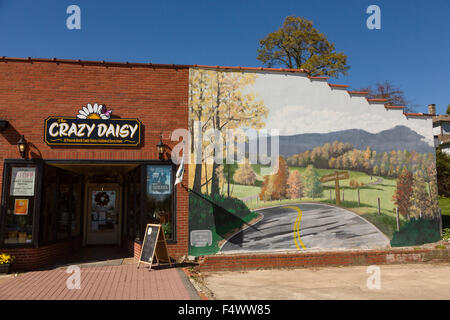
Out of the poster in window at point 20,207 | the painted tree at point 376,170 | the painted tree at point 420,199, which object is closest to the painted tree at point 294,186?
the painted tree at point 376,170

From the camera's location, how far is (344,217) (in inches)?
427

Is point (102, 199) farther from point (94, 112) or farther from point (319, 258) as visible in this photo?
point (319, 258)

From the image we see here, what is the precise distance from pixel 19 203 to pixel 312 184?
8402mm

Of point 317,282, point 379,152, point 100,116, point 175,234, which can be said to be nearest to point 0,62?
point 100,116

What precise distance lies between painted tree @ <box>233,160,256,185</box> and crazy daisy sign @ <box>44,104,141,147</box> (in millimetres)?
3029

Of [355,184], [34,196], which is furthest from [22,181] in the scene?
[355,184]

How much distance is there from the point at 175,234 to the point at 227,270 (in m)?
1.78

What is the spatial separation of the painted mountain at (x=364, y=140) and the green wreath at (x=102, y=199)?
23.1ft

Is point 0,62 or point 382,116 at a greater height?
point 0,62

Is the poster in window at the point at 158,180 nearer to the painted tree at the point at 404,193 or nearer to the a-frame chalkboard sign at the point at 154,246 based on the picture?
the a-frame chalkboard sign at the point at 154,246

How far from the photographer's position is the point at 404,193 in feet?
37.1

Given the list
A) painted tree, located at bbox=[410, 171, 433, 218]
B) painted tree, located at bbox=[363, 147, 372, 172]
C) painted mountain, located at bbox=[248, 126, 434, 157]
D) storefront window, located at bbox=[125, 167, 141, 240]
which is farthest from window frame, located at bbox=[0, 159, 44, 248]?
painted tree, located at bbox=[410, 171, 433, 218]

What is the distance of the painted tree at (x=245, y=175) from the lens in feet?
33.9

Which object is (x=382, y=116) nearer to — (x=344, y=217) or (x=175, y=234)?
(x=344, y=217)
